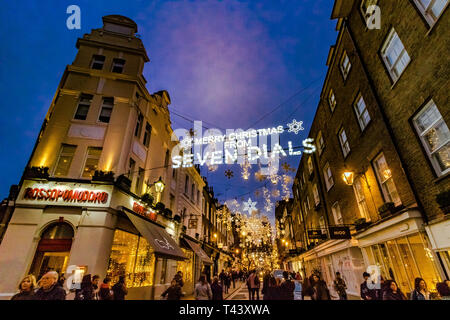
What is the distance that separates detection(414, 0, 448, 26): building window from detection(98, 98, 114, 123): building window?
568 inches

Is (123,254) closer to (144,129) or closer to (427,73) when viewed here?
(144,129)

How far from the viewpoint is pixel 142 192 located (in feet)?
42.4

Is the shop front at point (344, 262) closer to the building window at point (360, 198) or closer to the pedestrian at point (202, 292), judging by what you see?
the building window at point (360, 198)

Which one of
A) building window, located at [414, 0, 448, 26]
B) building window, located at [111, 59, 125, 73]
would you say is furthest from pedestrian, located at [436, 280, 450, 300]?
building window, located at [111, 59, 125, 73]

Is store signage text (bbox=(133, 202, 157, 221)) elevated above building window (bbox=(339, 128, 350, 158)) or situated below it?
below

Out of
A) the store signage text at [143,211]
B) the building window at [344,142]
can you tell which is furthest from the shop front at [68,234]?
the building window at [344,142]

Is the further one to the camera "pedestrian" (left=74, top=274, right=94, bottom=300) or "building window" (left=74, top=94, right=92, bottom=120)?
"building window" (left=74, top=94, right=92, bottom=120)

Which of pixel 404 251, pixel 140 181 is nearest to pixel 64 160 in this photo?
pixel 140 181

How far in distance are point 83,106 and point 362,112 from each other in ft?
50.7

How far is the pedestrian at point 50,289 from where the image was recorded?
4543 mm

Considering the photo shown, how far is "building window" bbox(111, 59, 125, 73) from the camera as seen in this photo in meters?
13.6

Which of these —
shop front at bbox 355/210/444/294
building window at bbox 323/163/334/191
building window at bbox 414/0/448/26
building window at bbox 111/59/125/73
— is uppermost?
building window at bbox 111/59/125/73

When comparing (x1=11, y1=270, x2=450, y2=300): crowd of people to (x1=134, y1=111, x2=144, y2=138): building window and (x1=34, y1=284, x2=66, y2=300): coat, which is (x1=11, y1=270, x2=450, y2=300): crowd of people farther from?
(x1=134, y1=111, x2=144, y2=138): building window
